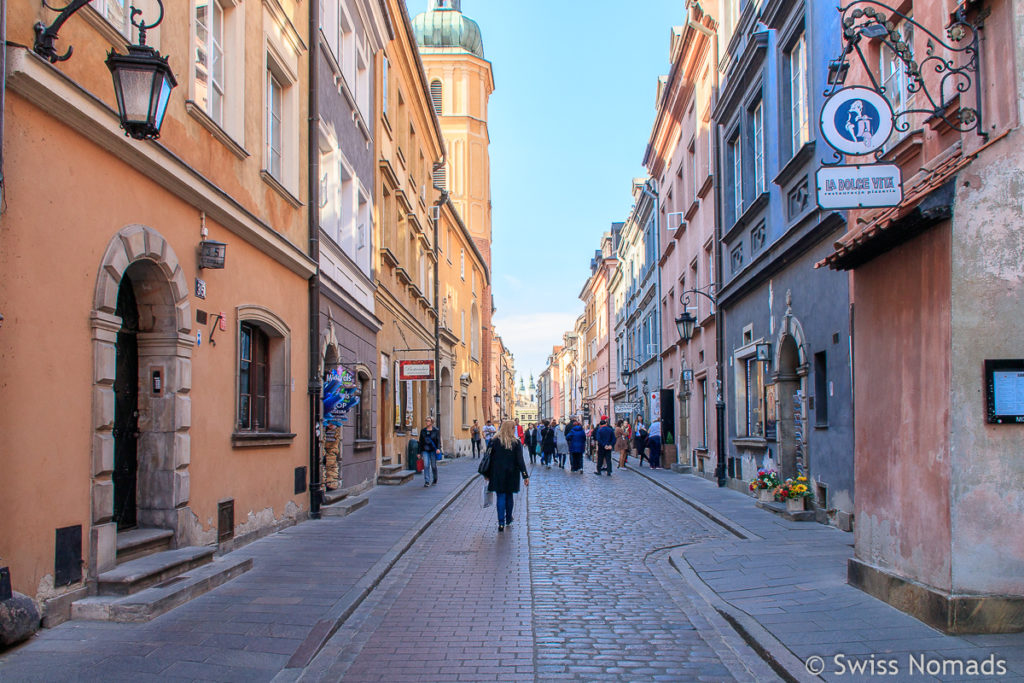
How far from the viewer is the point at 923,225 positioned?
22.5ft

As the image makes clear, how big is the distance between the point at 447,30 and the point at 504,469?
44392 mm

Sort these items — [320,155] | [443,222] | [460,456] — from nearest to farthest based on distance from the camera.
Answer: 1. [320,155]
2. [443,222]
3. [460,456]

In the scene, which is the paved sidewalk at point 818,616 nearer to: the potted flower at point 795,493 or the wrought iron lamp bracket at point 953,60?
the potted flower at point 795,493

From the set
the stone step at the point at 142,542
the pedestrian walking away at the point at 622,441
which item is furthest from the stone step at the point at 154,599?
the pedestrian walking away at the point at 622,441

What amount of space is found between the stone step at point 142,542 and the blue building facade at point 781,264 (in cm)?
844

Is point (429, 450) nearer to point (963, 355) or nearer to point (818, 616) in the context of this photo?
point (818, 616)

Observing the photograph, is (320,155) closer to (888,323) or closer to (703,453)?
(888,323)

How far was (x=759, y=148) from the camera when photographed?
17.4 meters

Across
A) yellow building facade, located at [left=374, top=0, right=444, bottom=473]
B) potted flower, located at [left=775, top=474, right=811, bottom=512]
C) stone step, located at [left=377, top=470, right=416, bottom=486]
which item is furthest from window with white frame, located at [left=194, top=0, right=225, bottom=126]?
stone step, located at [left=377, top=470, right=416, bottom=486]

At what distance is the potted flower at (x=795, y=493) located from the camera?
13426 mm

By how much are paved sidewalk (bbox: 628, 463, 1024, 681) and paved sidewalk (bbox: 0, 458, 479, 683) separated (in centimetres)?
332

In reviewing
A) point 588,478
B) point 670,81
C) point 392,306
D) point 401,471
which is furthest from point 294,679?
point 670,81

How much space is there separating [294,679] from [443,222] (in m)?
31.9

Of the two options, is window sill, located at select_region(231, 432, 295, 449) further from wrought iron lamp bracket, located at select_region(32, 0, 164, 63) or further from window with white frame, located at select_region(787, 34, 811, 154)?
window with white frame, located at select_region(787, 34, 811, 154)
